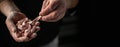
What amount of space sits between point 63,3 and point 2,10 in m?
0.20

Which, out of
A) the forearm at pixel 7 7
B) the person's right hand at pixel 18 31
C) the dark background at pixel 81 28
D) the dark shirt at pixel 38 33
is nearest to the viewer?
the person's right hand at pixel 18 31

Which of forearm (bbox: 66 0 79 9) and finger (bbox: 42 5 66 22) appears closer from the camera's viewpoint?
finger (bbox: 42 5 66 22)

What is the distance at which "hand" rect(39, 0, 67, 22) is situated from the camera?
0.47 metres

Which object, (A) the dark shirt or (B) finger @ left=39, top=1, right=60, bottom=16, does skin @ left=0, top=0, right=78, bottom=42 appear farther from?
(A) the dark shirt

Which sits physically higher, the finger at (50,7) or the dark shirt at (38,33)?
the finger at (50,7)

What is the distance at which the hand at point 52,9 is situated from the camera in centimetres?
47

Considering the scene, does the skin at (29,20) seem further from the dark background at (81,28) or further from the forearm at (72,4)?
the dark background at (81,28)

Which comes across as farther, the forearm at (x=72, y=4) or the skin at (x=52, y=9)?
the forearm at (x=72, y=4)

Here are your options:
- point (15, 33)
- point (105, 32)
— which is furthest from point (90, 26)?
point (15, 33)

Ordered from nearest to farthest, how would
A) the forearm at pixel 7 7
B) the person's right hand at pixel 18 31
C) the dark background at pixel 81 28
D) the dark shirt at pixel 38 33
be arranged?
the person's right hand at pixel 18 31, the forearm at pixel 7 7, the dark shirt at pixel 38 33, the dark background at pixel 81 28

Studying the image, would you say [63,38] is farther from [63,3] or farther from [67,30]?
[63,3]

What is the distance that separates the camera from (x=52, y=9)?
48cm

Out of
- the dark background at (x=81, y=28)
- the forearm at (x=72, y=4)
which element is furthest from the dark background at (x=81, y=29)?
the forearm at (x=72, y=4)

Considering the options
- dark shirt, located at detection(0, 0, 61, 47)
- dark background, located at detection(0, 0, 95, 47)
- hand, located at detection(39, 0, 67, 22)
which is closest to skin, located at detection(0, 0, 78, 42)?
hand, located at detection(39, 0, 67, 22)
